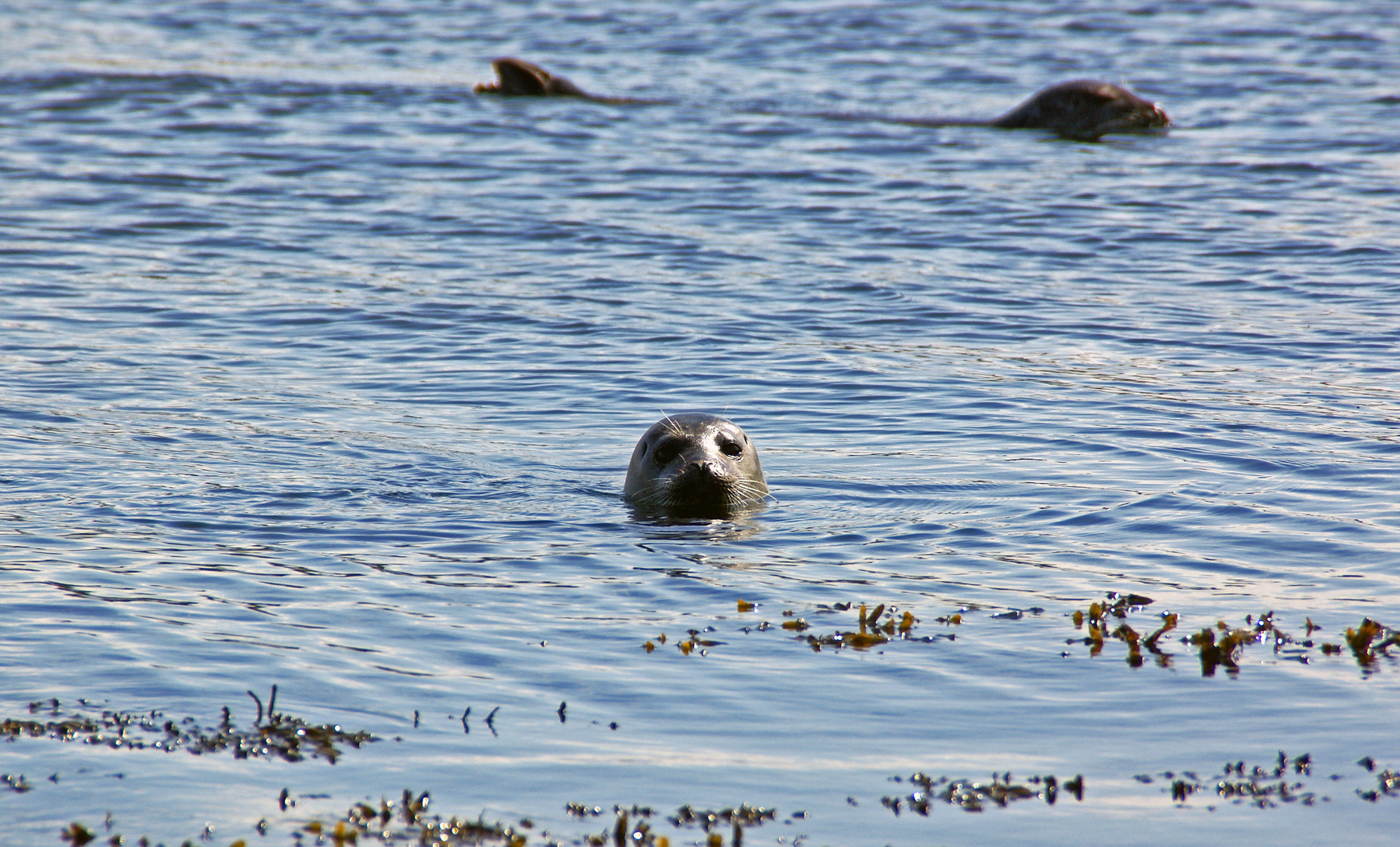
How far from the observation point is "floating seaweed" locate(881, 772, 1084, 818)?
5.16m

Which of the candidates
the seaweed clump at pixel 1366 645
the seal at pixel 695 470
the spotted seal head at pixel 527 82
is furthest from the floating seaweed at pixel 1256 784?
the spotted seal head at pixel 527 82

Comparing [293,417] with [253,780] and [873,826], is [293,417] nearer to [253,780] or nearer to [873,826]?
[253,780]

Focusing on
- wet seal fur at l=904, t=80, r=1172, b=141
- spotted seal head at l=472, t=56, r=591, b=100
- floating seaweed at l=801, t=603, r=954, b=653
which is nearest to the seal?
floating seaweed at l=801, t=603, r=954, b=653

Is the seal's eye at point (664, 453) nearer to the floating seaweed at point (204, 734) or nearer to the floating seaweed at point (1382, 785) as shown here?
the floating seaweed at point (204, 734)

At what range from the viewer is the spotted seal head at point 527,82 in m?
24.7

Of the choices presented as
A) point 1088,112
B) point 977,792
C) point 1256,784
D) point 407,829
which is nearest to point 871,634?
point 977,792

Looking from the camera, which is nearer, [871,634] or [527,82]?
[871,634]

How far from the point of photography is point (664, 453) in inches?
365

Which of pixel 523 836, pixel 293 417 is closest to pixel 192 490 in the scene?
pixel 293 417

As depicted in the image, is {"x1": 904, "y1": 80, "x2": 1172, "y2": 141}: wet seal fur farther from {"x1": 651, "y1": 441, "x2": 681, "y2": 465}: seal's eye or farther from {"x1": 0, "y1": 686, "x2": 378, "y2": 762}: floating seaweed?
{"x1": 0, "y1": 686, "x2": 378, "y2": 762}: floating seaweed

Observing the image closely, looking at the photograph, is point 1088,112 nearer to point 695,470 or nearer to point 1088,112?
point 1088,112

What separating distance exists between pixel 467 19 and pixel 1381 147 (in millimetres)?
18579

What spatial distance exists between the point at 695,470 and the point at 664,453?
30 centimetres

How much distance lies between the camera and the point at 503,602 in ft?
23.7
